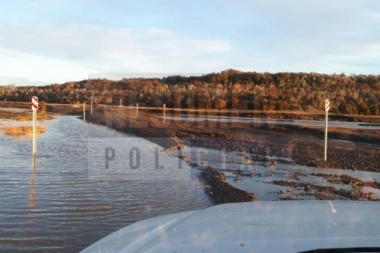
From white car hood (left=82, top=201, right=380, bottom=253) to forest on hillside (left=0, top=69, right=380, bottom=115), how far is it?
180 ft

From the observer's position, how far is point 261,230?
2.29 metres

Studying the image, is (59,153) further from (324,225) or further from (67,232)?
(324,225)

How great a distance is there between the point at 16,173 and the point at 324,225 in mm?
11106

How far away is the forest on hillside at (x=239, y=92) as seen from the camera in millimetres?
59500

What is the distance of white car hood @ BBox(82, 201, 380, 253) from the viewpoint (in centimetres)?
206

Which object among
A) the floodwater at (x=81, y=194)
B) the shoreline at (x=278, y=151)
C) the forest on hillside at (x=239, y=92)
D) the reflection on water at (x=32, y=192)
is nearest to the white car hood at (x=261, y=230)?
the floodwater at (x=81, y=194)

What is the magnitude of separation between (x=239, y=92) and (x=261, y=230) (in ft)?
211

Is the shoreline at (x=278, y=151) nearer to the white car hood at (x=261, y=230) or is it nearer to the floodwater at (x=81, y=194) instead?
the floodwater at (x=81, y=194)

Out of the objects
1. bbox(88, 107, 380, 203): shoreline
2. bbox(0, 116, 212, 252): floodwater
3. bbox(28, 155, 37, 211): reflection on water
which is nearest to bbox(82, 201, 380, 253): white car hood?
bbox(0, 116, 212, 252): floodwater

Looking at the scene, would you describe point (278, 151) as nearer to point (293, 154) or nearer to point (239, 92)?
point (293, 154)

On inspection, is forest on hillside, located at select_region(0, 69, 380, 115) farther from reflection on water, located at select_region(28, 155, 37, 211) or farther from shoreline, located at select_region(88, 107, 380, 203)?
reflection on water, located at select_region(28, 155, 37, 211)

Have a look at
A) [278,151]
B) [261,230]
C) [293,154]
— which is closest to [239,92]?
[278,151]

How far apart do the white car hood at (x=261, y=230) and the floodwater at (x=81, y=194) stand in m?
3.87

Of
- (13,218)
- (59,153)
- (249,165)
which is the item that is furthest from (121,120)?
(13,218)
